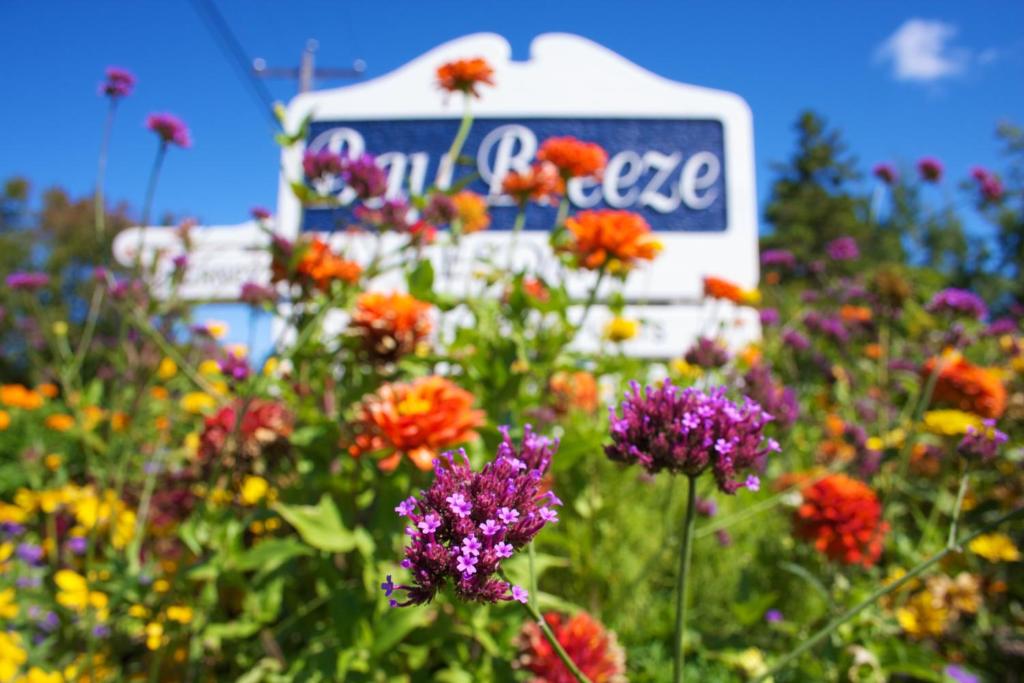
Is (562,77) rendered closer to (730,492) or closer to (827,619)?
(827,619)

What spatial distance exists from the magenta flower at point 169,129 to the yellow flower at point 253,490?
94cm

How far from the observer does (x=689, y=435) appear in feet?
2.66

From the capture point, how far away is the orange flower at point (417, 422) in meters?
1.15

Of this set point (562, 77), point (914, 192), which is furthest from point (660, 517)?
point (914, 192)

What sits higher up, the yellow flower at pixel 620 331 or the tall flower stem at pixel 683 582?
the yellow flower at pixel 620 331

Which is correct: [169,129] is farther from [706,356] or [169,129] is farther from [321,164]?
[706,356]

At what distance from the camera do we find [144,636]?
162 centimetres

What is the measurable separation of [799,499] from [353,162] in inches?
60.0

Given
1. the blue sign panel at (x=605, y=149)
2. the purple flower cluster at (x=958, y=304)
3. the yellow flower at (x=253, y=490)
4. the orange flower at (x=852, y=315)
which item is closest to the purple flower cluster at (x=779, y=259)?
the orange flower at (x=852, y=315)

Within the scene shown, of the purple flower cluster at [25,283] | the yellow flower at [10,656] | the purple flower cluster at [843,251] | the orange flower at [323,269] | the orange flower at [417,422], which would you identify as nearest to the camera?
the orange flower at [417,422]

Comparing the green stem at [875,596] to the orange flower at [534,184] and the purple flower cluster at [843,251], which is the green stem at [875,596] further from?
the purple flower cluster at [843,251]

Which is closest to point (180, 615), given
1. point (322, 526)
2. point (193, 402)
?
point (322, 526)

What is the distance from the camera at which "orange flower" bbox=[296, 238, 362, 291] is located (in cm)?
159

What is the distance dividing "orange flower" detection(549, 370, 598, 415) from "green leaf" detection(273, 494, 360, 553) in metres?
0.82
